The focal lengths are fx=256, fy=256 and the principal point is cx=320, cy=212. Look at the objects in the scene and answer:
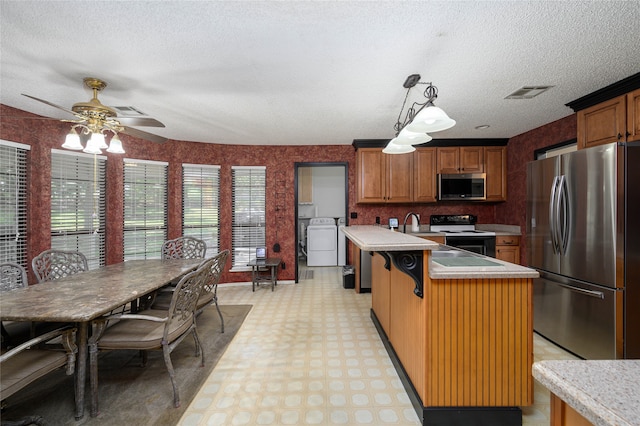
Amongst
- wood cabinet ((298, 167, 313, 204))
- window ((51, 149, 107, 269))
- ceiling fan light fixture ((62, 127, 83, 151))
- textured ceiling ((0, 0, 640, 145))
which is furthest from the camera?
wood cabinet ((298, 167, 313, 204))

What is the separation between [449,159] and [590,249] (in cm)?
232

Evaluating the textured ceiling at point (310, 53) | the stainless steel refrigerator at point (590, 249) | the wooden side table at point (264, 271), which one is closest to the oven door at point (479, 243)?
the stainless steel refrigerator at point (590, 249)

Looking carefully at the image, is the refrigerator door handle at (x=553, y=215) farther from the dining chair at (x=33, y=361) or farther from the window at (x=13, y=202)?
the window at (x=13, y=202)

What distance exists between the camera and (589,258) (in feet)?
6.92

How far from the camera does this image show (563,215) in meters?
2.29

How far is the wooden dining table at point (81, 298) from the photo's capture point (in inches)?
57.9

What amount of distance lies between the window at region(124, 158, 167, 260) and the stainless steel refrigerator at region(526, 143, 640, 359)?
493 centimetres

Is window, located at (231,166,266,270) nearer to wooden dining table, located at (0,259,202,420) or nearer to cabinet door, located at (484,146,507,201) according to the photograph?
wooden dining table, located at (0,259,202,420)

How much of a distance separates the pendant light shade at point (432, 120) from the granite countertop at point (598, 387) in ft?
4.26

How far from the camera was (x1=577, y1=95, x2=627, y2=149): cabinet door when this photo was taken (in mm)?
2223

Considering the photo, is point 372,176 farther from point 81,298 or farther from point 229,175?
point 81,298

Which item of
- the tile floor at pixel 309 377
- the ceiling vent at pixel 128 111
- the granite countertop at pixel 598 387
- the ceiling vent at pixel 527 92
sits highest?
the ceiling vent at pixel 527 92

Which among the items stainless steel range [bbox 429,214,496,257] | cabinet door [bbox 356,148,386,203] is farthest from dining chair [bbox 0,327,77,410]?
stainless steel range [bbox 429,214,496,257]

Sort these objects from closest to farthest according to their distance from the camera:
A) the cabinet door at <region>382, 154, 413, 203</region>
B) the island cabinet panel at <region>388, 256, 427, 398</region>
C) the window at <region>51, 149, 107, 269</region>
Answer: the island cabinet panel at <region>388, 256, 427, 398</region>
the window at <region>51, 149, 107, 269</region>
the cabinet door at <region>382, 154, 413, 203</region>
